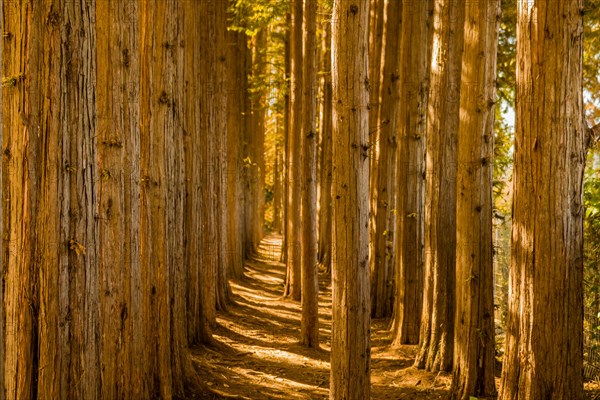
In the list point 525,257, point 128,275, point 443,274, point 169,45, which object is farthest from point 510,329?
point 169,45

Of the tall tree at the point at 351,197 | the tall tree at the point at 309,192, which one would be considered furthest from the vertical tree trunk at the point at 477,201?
Result: the tall tree at the point at 309,192

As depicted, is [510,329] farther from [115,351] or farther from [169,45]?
[169,45]

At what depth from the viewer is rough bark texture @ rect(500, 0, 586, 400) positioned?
506cm

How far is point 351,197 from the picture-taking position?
6133 millimetres

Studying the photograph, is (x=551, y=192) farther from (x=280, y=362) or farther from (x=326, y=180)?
(x=326, y=180)

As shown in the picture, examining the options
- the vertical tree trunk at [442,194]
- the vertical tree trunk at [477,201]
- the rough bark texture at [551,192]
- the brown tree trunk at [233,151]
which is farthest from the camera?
the brown tree trunk at [233,151]

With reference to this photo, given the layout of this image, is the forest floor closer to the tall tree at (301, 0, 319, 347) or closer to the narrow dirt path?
the narrow dirt path

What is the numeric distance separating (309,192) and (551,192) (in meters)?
6.92

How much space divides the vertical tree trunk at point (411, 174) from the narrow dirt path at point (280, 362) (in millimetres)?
670

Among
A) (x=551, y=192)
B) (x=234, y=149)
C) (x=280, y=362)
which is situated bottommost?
(x=280, y=362)

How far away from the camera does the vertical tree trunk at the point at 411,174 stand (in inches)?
416

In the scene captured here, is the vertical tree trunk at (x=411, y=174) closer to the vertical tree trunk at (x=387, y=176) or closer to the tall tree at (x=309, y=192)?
the tall tree at (x=309, y=192)

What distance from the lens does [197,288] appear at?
34.0 ft

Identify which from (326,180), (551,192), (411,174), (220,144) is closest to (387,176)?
(411,174)
